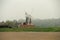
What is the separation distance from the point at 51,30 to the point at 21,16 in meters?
0.90

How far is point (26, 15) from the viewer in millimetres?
1811

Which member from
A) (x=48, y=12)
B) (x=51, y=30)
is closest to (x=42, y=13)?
(x=48, y=12)

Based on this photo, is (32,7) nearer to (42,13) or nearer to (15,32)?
(42,13)
